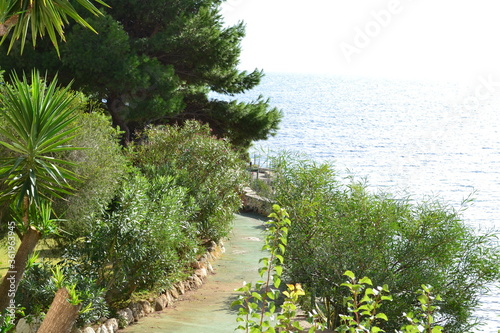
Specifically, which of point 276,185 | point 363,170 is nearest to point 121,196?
point 276,185

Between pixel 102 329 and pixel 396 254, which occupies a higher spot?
pixel 396 254

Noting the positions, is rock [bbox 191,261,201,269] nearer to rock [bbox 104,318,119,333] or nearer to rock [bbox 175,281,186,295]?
rock [bbox 175,281,186,295]

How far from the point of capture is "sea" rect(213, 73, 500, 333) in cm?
2773

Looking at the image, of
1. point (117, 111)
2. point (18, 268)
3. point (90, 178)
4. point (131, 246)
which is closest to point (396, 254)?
point (131, 246)

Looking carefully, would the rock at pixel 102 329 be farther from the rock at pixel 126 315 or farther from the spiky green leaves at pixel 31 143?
the spiky green leaves at pixel 31 143

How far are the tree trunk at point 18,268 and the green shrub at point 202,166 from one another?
5.59m

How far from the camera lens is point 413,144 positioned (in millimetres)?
57094

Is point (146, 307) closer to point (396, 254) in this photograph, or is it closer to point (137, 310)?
point (137, 310)

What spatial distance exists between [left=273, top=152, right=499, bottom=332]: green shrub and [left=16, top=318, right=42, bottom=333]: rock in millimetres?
3146

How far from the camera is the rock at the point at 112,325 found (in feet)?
23.7

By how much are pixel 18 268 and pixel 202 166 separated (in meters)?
6.59

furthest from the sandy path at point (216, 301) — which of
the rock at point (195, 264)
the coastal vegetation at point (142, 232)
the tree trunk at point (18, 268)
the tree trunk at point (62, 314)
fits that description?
the tree trunk at point (62, 314)

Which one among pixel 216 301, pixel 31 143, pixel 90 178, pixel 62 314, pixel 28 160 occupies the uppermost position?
pixel 31 143

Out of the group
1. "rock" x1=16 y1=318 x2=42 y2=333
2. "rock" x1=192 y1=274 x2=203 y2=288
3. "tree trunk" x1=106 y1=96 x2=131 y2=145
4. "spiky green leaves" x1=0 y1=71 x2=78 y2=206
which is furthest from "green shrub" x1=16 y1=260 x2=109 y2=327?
"tree trunk" x1=106 y1=96 x2=131 y2=145
